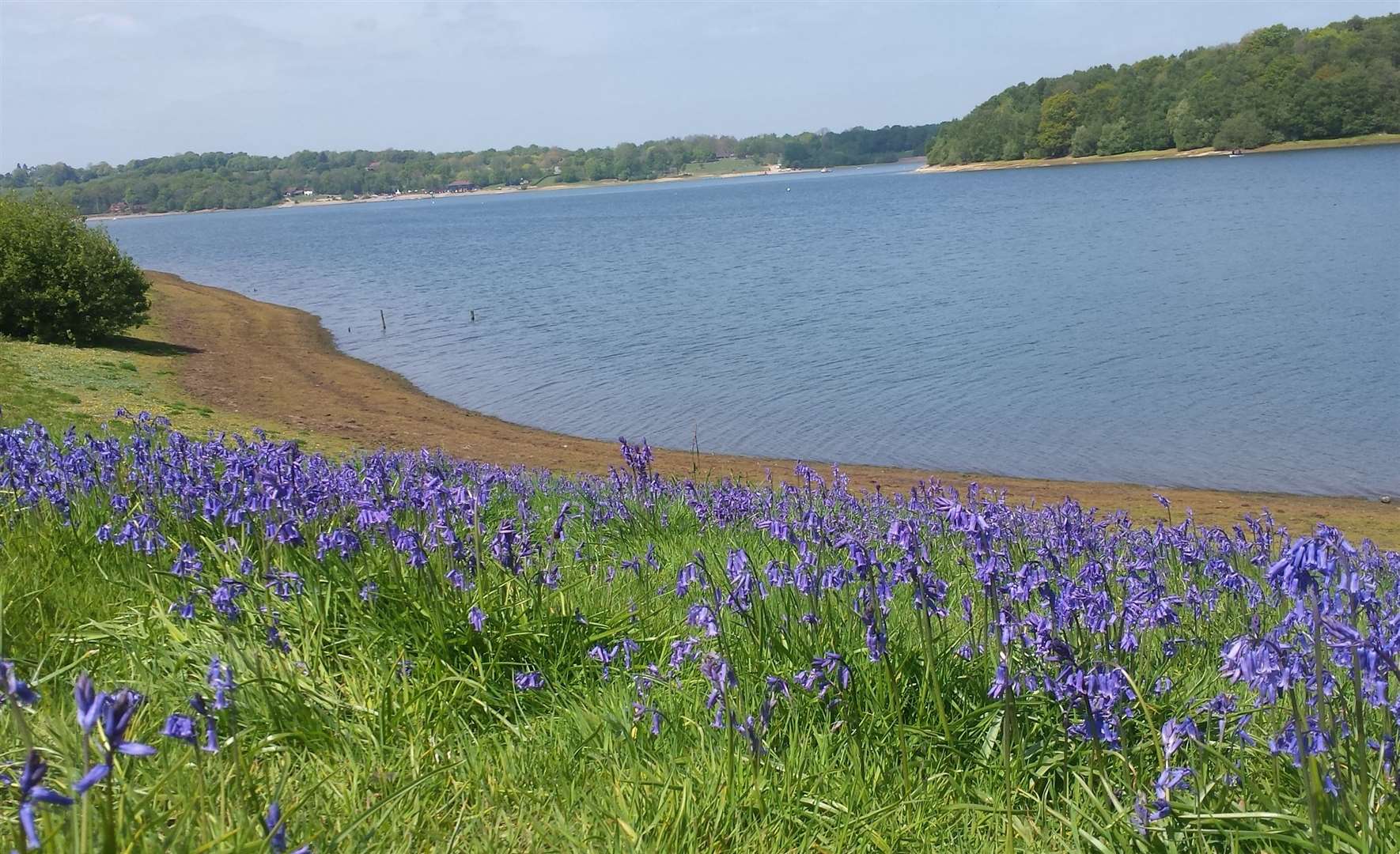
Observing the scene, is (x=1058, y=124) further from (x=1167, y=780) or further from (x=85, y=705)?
(x=85, y=705)

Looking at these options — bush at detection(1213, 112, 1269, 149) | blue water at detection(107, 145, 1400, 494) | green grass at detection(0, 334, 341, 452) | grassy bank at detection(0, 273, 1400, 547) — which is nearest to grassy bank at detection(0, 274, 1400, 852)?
grassy bank at detection(0, 273, 1400, 547)

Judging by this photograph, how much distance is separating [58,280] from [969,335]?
2594 cm

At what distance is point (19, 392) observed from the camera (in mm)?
20750

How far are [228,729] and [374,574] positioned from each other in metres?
1.42

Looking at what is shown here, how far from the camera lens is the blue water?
76.6ft

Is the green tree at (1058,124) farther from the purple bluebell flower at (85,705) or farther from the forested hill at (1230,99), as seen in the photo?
the purple bluebell flower at (85,705)

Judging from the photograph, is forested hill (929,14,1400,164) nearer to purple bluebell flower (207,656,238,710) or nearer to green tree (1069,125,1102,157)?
green tree (1069,125,1102,157)

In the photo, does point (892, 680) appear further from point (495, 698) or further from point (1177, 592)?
point (1177, 592)

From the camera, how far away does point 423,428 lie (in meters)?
25.5

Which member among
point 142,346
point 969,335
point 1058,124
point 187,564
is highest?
point 1058,124

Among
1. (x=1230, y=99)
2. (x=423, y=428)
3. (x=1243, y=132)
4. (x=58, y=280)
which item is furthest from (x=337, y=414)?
(x=1230, y=99)

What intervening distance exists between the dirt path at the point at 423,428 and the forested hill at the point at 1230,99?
12546 centimetres

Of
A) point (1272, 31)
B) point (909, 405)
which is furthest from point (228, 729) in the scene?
point (1272, 31)

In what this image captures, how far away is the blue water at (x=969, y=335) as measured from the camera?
23344mm
